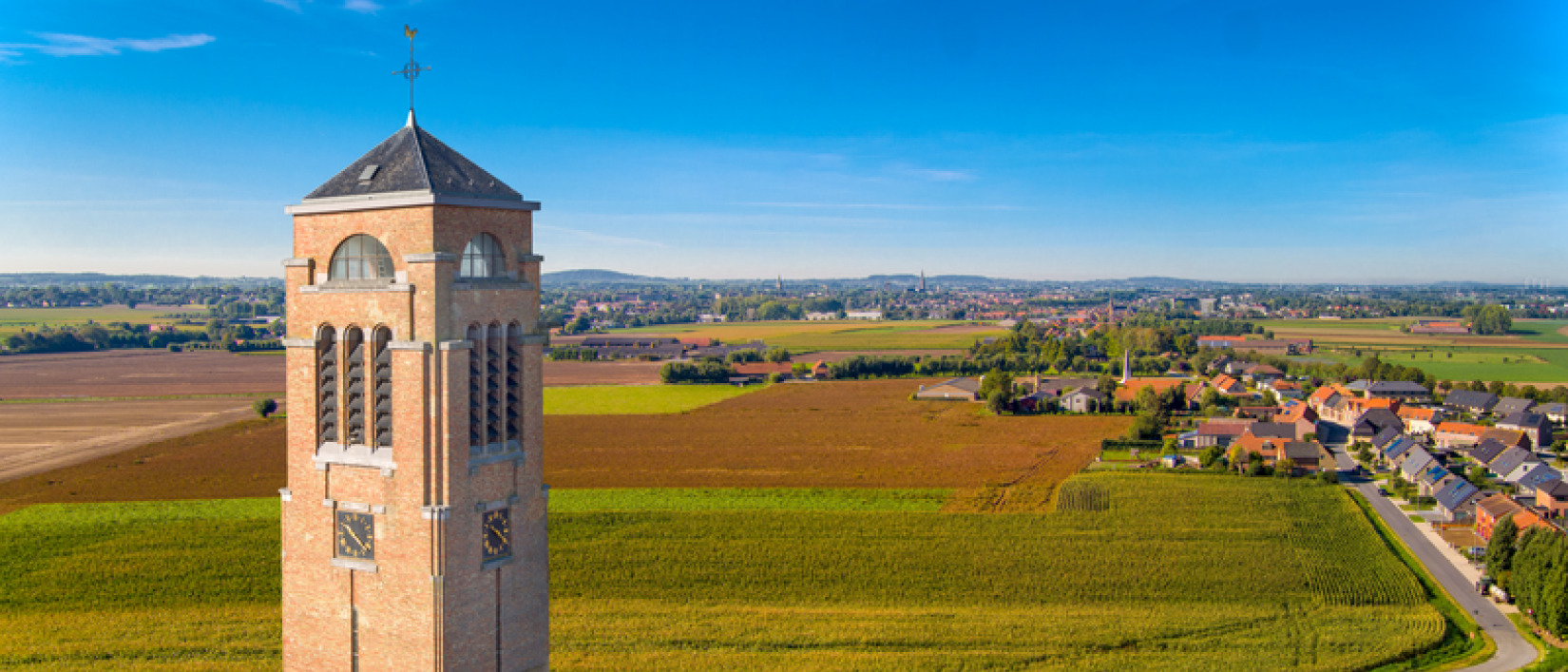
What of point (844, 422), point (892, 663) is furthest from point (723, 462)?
point (892, 663)

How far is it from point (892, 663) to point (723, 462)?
30.3 metres

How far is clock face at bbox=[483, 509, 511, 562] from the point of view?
1248 cm

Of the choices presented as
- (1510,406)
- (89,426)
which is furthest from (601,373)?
(1510,406)

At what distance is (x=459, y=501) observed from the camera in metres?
12.1

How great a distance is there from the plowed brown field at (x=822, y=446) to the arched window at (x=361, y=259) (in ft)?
128

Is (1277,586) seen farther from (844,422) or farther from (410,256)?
(844,422)

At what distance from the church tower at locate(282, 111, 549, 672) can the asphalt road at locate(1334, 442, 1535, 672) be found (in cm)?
3154

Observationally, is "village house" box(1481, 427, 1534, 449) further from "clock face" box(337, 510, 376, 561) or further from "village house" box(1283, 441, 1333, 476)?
"clock face" box(337, 510, 376, 561)

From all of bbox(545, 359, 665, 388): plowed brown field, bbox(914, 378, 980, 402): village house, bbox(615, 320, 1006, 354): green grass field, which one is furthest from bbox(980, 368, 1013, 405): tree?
bbox(615, 320, 1006, 354): green grass field

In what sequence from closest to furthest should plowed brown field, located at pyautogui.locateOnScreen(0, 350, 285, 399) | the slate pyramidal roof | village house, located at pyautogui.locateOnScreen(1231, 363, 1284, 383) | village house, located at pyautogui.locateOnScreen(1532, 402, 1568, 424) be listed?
the slate pyramidal roof, village house, located at pyautogui.locateOnScreen(1532, 402, 1568, 424), plowed brown field, located at pyautogui.locateOnScreen(0, 350, 285, 399), village house, located at pyautogui.locateOnScreen(1231, 363, 1284, 383)

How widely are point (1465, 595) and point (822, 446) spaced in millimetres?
36984

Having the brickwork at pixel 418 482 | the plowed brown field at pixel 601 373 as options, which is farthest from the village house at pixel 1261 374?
the brickwork at pixel 418 482

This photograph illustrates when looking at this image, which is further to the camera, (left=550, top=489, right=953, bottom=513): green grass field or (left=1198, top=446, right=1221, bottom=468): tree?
(left=1198, top=446, right=1221, bottom=468): tree

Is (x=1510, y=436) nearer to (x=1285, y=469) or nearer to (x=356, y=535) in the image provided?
(x=1285, y=469)
